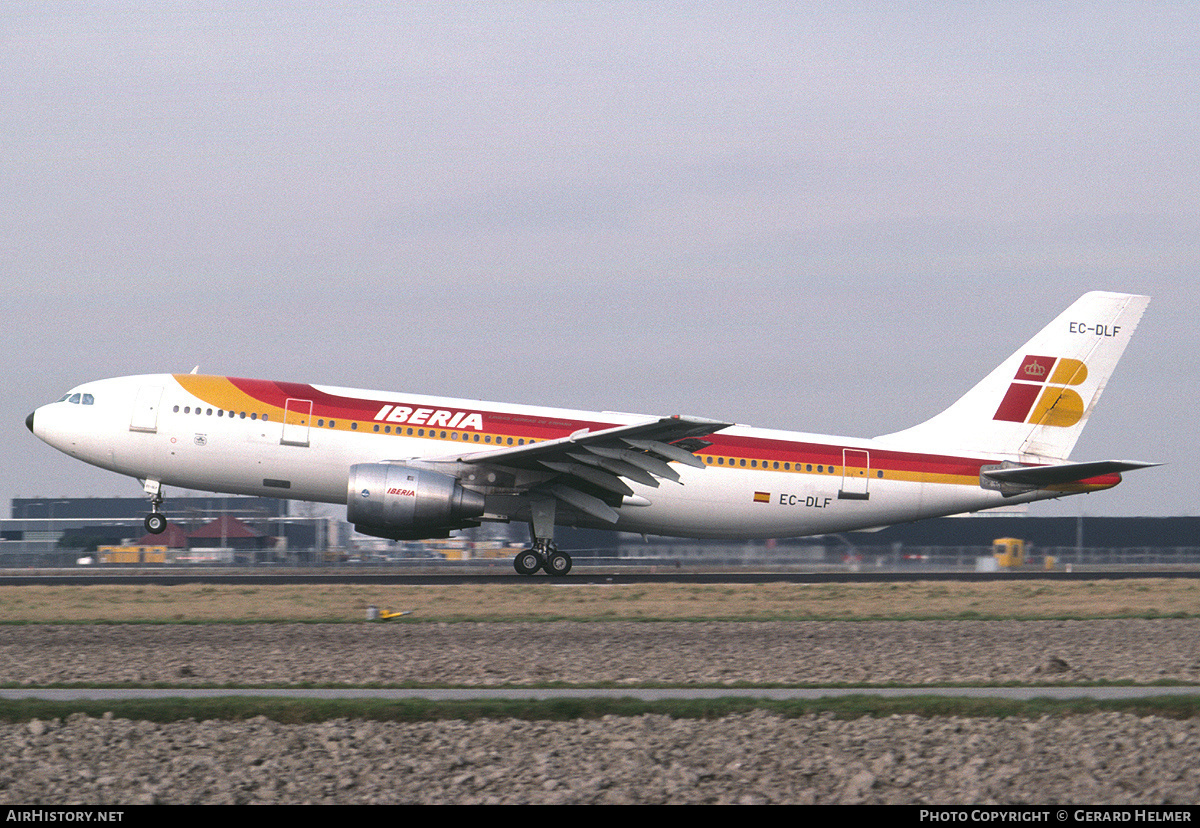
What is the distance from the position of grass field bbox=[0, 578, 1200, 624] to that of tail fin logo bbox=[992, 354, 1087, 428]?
4952 mm

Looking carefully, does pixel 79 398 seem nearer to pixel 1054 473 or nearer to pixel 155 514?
pixel 155 514

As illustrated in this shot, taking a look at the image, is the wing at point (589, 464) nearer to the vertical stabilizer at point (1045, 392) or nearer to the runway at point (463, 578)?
the runway at point (463, 578)

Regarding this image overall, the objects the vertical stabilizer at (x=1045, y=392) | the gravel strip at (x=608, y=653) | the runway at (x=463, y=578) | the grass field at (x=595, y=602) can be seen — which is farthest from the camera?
the vertical stabilizer at (x=1045, y=392)

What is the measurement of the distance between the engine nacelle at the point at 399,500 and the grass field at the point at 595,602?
1.48 metres

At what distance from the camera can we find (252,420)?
2961 centimetres

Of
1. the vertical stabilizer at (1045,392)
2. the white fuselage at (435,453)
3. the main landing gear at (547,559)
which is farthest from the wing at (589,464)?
the vertical stabilizer at (1045,392)

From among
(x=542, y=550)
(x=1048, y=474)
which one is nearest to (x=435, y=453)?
(x=542, y=550)

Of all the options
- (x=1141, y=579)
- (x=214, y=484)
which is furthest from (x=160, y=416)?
(x=1141, y=579)

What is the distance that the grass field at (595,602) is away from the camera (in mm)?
23047

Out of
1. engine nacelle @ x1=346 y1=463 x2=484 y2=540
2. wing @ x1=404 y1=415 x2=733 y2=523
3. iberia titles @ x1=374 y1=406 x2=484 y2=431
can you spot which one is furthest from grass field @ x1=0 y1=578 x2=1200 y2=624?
iberia titles @ x1=374 y1=406 x2=484 y2=431

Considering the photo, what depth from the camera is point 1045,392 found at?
33750 mm

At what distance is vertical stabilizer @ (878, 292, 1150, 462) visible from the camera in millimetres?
33312

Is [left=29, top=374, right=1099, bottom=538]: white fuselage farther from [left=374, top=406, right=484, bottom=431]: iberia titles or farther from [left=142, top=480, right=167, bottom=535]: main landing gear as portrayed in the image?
[left=142, top=480, right=167, bottom=535]: main landing gear
